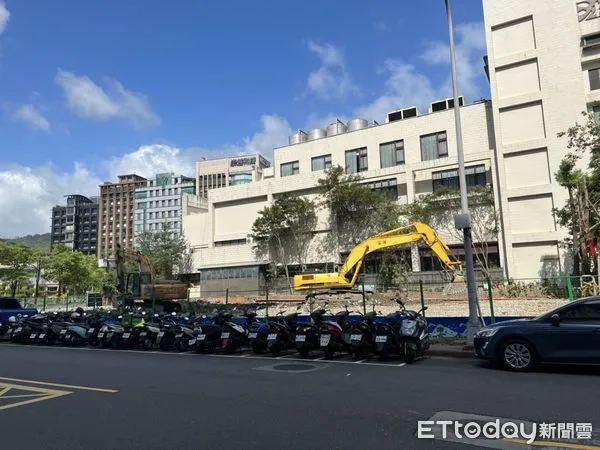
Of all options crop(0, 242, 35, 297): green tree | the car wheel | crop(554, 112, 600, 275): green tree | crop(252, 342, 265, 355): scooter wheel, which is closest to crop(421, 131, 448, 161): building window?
crop(554, 112, 600, 275): green tree

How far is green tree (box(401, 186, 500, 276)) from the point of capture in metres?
37.9

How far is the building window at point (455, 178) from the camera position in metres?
39.3

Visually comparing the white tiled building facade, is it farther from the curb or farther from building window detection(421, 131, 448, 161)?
the curb

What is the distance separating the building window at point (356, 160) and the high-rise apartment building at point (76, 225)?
456ft

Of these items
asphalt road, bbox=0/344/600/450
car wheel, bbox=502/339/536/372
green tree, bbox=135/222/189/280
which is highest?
green tree, bbox=135/222/189/280

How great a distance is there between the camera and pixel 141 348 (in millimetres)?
15578

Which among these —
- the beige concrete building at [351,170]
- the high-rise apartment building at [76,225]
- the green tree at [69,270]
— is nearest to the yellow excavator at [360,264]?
the beige concrete building at [351,170]

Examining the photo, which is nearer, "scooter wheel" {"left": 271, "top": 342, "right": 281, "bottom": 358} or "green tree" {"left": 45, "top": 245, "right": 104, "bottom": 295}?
"scooter wheel" {"left": 271, "top": 342, "right": 281, "bottom": 358}

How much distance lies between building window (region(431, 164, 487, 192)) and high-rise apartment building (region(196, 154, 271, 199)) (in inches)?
3220

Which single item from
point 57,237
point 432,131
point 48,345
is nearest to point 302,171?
point 432,131

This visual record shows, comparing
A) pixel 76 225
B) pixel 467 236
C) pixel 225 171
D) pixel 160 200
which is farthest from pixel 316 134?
A: pixel 76 225

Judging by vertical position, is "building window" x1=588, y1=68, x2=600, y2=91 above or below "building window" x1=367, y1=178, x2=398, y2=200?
above

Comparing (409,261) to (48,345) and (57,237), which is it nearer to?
(48,345)

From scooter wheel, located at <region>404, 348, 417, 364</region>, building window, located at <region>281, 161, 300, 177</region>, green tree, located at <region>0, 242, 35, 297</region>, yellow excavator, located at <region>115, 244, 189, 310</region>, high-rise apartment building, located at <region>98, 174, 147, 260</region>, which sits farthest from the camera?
high-rise apartment building, located at <region>98, 174, 147, 260</region>
